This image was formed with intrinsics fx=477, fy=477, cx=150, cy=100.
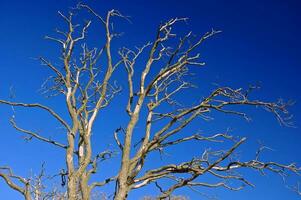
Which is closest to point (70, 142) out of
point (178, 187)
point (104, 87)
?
point (104, 87)

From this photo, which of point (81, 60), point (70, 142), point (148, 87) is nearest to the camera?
point (70, 142)

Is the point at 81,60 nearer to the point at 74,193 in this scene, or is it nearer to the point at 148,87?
the point at 148,87

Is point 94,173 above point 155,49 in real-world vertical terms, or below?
below

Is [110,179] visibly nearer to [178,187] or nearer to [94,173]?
[94,173]

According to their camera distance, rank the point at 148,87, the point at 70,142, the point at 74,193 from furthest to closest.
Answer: the point at 148,87, the point at 70,142, the point at 74,193

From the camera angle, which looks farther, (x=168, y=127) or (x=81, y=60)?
(x=81, y=60)

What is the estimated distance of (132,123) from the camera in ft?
38.6

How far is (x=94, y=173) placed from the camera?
12.1 m

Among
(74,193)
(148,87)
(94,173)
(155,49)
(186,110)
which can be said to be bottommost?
(74,193)

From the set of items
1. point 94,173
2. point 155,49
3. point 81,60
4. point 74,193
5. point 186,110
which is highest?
point 81,60

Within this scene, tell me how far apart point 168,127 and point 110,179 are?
1944mm

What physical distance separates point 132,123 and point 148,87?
116 centimetres

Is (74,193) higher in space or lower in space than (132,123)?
lower

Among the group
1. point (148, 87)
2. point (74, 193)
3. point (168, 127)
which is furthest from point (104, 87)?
point (74, 193)
